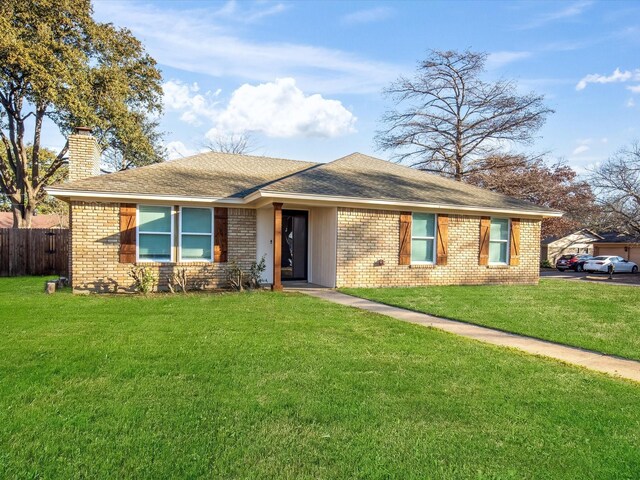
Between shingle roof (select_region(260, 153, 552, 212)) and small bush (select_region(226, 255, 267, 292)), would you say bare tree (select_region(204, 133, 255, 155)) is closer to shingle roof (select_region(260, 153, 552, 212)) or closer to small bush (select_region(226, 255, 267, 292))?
shingle roof (select_region(260, 153, 552, 212))

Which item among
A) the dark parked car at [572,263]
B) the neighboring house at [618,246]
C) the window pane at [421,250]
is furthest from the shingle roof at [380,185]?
the neighboring house at [618,246]

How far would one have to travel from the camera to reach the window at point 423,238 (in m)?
12.5

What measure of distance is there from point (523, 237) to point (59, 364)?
13773mm

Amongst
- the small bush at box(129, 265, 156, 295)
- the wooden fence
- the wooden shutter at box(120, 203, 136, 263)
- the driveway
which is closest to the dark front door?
the small bush at box(129, 265, 156, 295)

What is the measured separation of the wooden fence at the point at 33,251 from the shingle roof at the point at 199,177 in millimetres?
5674

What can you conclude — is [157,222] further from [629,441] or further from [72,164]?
[629,441]

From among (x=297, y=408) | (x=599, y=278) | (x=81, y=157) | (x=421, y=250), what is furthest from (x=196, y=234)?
(x=599, y=278)

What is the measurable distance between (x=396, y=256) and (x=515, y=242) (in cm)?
471

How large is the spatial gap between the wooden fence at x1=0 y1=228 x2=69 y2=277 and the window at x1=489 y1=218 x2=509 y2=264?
15.3 m

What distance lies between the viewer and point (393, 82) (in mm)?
28484

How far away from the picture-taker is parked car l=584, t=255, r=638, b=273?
1184 inches

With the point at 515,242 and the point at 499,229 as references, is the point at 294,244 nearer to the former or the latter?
the point at 499,229

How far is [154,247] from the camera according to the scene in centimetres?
1083

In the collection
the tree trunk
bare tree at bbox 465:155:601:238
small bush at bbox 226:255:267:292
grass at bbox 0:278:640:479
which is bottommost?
grass at bbox 0:278:640:479
